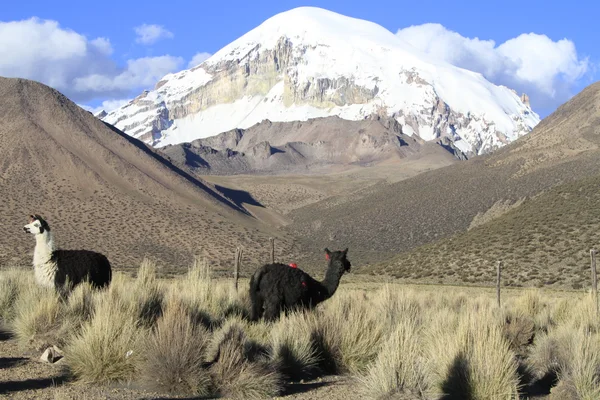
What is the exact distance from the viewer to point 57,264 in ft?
41.7

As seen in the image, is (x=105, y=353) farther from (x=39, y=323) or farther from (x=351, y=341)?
Result: (x=351, y=341)

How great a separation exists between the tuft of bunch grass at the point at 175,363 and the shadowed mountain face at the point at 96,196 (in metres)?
40.3

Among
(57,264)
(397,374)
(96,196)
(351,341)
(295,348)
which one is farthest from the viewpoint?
(96,196)

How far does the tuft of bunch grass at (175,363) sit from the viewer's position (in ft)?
28.1

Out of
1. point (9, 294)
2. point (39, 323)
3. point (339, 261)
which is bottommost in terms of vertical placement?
point (39, 323)

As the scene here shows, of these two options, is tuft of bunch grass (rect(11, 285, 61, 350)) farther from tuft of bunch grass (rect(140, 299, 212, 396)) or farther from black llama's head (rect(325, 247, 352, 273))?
black llama's head (rect(325, 247, 352, 273))

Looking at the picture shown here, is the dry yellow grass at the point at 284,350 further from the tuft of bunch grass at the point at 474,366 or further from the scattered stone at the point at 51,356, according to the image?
the scattered stone at the point at 51,356

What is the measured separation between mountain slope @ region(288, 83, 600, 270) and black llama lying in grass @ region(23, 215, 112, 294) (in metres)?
47.4

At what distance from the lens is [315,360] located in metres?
10.4

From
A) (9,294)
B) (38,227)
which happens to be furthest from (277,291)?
(9,294)

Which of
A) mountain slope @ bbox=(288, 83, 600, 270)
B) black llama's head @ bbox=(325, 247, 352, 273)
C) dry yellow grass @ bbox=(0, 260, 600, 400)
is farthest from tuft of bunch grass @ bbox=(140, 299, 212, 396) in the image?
mountain slope @ bbox=(288, 83, 600, 270)

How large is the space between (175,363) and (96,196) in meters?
63.9

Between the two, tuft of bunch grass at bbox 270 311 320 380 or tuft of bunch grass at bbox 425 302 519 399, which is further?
tuft of bunch grass at bbox 270 311 320 380

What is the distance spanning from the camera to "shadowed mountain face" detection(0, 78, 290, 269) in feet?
191
